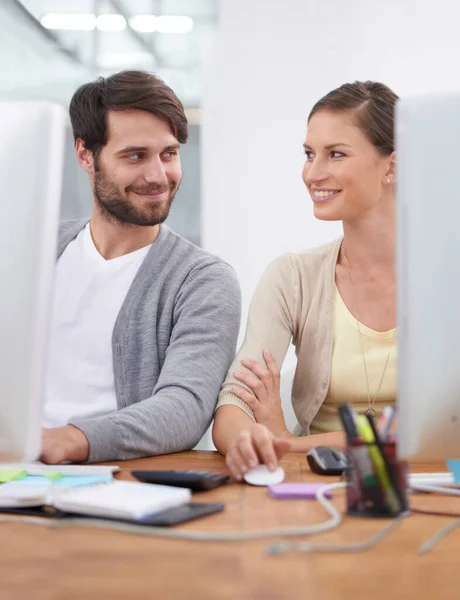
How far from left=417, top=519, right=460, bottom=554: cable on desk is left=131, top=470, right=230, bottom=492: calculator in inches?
12.5

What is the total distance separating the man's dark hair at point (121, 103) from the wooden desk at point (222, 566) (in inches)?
53.2

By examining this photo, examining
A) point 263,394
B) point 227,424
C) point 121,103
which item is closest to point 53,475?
point 227,424

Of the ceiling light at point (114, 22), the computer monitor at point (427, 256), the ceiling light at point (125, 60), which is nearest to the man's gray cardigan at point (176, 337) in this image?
the computer monitor at point (427, 256)

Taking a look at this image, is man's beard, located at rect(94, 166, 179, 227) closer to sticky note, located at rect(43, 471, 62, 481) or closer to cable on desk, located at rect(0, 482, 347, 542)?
sticky note, located at rect(43, 471, 62, 481)

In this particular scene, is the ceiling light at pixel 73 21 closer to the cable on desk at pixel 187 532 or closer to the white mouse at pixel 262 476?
the white mouse at pixel 262 476

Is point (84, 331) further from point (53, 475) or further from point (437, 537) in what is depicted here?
point (437, 537)

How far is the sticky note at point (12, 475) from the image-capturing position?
3.39ft

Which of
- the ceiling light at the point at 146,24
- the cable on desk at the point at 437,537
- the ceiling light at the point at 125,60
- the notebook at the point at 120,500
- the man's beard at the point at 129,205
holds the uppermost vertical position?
the ceiling light at the point at 146,24

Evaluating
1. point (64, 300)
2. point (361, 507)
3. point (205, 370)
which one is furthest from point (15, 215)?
point (64, 300)

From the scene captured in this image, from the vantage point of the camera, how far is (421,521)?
2.78 feet

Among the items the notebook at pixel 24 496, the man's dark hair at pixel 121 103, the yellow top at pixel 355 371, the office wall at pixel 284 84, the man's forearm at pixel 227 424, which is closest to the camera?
the notebook at pixel 24 496

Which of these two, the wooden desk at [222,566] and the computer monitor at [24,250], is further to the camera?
the computer monitor at [24,250]

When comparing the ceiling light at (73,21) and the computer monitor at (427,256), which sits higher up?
the ceiling light at (73,21)

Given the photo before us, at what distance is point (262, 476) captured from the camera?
3.52ft
